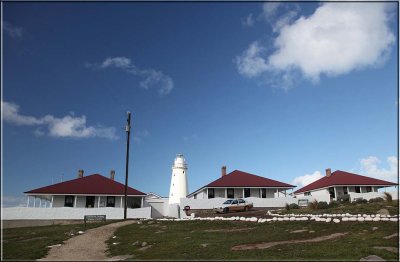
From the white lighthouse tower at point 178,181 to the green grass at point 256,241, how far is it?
90.5ft

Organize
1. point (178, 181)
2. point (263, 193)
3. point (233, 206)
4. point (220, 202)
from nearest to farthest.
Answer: point (233, 206) → point (220, 202) → point (263, 193) → point (178, 181)

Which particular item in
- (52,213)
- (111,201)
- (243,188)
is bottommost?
(52,213)

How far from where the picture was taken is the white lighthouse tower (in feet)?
175

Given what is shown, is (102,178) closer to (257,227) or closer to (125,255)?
(257,227)

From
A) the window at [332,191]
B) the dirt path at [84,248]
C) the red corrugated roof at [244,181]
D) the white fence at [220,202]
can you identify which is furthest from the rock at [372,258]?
the window at [332,191]

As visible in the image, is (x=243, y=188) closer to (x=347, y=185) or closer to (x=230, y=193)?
(x=230, y=193)

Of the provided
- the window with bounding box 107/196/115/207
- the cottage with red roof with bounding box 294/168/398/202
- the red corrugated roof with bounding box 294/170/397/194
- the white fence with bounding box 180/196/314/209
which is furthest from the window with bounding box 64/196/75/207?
the red corrugated roof with bounding box 294/170/397/194

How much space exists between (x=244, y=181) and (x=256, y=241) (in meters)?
30.7

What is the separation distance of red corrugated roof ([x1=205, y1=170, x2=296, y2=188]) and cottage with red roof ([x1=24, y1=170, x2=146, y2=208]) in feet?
34.2

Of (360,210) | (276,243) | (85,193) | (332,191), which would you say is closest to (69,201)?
(85,193)

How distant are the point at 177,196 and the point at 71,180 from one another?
49.1 feet

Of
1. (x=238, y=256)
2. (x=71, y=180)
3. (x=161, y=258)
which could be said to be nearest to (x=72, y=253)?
(x=161, y=258)

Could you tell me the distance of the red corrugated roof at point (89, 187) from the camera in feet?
142

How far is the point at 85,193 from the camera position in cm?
4353
